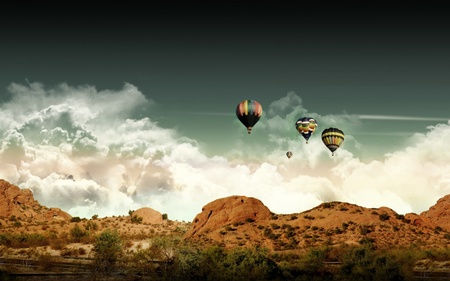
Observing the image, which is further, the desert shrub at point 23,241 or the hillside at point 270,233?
the desert shrub at point 23,241

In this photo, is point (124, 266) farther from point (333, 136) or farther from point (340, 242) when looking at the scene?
point (333, 136)

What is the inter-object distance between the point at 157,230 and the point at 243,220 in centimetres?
2206

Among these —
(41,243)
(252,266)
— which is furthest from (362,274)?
(41,243)

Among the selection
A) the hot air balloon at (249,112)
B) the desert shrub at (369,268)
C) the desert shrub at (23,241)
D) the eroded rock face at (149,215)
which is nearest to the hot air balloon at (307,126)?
the hot air balloon at (249,112)

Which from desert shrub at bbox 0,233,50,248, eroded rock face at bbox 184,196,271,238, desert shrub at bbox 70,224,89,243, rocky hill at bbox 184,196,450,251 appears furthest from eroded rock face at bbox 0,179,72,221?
rocky hill at bbox 184,196,450,251

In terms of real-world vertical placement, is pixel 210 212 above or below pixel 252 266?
above

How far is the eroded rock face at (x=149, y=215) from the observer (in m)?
98.8

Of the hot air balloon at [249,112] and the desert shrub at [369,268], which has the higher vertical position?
the hot air balloon at [249,112]

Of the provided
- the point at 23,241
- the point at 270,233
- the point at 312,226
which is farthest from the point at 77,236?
the point at 312,226

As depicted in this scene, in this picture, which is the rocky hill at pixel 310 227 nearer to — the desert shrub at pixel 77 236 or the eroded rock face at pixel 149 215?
the desert shrub at pixel 77 236

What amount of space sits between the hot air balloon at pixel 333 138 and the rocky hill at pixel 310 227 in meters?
10.1

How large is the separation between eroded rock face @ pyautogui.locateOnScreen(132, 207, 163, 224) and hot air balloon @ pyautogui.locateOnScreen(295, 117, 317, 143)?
149 ft

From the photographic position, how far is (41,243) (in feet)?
194

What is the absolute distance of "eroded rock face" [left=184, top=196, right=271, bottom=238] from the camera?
216 ft
